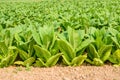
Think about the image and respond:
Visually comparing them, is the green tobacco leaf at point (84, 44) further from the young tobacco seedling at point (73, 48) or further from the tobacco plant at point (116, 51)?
the tobacco plant at point (116, 51)

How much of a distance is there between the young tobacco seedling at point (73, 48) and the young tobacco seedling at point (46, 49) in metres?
0.11

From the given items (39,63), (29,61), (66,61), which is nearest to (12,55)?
(29,61)

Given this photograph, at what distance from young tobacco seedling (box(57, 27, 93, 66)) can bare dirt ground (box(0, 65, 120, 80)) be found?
0.10 m

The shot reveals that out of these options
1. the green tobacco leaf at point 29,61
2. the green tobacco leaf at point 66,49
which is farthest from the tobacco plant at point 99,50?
the green tobacco leaf at point 29,61

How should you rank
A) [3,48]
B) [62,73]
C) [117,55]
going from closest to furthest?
1. [62,73]
2. [117,55]
3. [3,48]

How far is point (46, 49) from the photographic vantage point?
4059 mm

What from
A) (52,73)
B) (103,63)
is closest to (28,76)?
(52,73)

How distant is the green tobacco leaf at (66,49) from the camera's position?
396cm

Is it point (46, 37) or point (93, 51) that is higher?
point (46, 37)

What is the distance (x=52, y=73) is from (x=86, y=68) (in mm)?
473

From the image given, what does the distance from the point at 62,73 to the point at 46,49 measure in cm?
42

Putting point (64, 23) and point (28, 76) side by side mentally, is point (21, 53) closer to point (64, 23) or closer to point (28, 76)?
point (28, 76)

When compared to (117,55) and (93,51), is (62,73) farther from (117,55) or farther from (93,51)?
(117,55)

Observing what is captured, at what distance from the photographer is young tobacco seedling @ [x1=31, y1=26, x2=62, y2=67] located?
4.02 m
